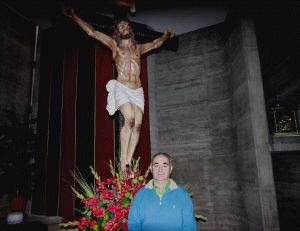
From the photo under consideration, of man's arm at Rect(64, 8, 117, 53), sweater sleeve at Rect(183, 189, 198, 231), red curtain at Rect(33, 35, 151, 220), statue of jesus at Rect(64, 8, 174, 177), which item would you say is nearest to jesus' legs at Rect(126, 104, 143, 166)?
statue of jesus at Rect(64, 8, 174, 177)

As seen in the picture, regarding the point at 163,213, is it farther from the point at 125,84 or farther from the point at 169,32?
the point at 169,32

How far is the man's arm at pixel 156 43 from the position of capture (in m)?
4.38

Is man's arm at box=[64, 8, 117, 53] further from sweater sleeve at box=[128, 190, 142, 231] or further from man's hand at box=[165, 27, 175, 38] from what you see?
sweater sleeve at box=[128, 190, 142, 231]

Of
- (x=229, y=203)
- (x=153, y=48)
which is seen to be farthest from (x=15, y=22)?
(x=229, y=203)

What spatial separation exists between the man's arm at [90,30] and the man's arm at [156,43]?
0.53 metres

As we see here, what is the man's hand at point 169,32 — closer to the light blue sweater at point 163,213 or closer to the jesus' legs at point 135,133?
the jesus' legs at point 135,133

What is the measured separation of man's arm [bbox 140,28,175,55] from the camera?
172 inches

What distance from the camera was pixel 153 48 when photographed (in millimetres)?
4418

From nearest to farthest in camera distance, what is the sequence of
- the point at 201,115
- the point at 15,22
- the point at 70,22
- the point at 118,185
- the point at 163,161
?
1. the point at 163,161
2. the point at 118,185
3. the point at 70,22
4. the point at 201,115
5. the point at 15,22

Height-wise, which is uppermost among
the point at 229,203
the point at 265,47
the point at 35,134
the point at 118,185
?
the point at 265,47

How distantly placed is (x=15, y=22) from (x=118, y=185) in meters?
5.09

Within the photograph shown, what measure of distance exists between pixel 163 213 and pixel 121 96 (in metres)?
2.13

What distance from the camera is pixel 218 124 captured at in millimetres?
4953

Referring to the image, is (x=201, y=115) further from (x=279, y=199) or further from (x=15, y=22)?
(x=15, y=22)
